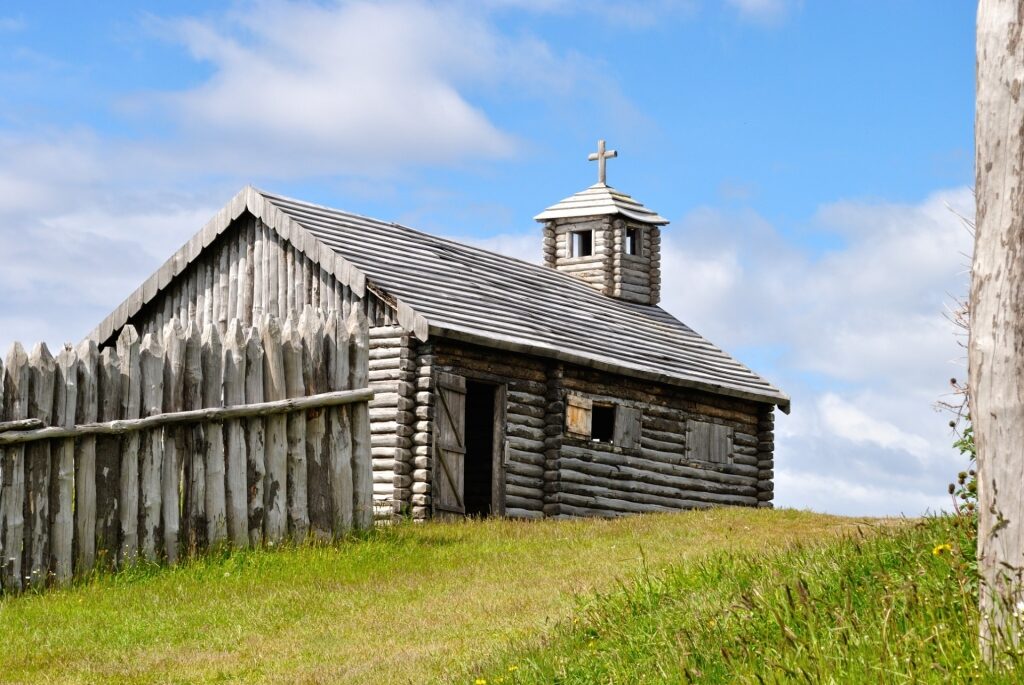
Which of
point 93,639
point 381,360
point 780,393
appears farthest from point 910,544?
point 780,393

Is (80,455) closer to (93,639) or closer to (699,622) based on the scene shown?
(93,639)

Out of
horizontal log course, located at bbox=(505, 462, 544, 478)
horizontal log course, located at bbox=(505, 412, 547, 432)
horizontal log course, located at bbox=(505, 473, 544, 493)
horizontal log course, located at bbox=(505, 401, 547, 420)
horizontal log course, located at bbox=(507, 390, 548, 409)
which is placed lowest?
horizontal log course, located at bbox=(505, 473, 544, 493)

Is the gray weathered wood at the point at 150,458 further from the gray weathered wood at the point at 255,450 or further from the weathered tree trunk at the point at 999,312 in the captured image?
the weathered tree trunk at the point at 999,312

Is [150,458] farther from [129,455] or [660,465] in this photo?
[660,465]

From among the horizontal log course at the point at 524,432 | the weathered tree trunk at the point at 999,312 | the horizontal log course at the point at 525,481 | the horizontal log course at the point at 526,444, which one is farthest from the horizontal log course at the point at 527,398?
the weathered tree trunk at the point at 999,312

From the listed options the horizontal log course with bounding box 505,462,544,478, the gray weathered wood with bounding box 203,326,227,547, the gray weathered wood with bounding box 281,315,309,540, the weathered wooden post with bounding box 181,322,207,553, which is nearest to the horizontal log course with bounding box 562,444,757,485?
the horizontal log course with bounding box 505,462,544,478

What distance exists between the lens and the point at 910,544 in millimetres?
8406

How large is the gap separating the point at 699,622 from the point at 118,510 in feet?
24.6

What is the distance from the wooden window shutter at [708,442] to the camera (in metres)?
24.7

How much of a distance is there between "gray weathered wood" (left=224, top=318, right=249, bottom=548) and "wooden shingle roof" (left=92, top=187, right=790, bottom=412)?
16.0ft

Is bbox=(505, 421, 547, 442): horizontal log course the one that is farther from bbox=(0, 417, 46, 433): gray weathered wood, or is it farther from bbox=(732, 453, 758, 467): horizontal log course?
bbox=(0, 417, 46, 433): gray weathered wood

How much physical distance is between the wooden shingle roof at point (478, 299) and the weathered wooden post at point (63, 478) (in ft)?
21.8

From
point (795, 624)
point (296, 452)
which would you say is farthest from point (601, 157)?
point (795, 624)

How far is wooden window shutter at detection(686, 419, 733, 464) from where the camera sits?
80.9ft
